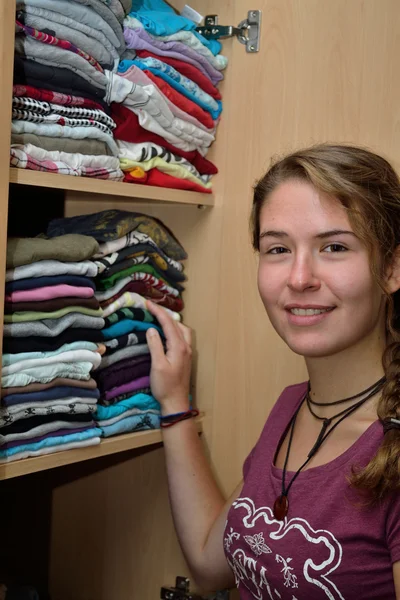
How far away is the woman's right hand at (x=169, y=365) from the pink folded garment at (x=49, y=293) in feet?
0.74

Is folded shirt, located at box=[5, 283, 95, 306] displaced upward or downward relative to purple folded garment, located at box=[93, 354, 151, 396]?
upward

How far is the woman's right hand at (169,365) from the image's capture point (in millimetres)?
1531

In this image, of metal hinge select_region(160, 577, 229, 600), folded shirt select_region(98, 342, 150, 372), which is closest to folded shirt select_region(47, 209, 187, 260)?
folded shirt select_region(98, 342, 150, 372)

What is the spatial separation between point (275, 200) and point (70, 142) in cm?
37

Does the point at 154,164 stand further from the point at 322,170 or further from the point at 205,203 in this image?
the point at 322,170

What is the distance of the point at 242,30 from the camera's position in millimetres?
1573

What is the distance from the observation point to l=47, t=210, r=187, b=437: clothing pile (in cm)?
144

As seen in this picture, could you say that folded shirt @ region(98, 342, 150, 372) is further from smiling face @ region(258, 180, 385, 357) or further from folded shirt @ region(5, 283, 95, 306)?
smiling face @ region(258, 180, 385, 357)

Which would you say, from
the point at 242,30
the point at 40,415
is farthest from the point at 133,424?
the point at 242,30

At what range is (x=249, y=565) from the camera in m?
1.20

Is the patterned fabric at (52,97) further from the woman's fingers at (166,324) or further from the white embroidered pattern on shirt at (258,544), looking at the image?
the white embroidered pattern on shirt at (258,544)

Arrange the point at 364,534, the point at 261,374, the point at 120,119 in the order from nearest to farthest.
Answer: the point at 364,534, the point at 120,119, the point at 261,374

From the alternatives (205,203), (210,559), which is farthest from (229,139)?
(210,559)

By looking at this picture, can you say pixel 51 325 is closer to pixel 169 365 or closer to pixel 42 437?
pixel 42 437
